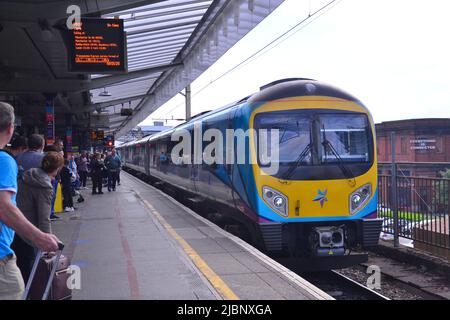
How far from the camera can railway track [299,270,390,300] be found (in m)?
7.23

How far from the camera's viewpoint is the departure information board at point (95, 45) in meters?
9.40

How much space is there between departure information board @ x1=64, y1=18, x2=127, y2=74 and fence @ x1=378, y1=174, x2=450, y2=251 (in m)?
5.87

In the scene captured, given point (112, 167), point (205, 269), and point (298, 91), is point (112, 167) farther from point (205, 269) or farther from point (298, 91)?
point (205, 269)

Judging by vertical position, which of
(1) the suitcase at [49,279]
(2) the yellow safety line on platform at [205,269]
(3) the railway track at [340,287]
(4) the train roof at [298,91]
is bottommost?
(3) the railway track at [340,287]

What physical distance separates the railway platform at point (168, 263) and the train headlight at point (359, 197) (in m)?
1.72

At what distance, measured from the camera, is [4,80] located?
14.1 m

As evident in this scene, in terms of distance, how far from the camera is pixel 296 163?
7.63m

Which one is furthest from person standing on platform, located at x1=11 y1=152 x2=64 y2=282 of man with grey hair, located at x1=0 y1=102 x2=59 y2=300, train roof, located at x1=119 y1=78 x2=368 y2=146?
train roof, located at x1=119 y1=78 x2=368 y2=146

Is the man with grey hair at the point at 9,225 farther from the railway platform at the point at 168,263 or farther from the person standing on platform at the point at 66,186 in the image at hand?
the person standing on platform at the point at 66,186

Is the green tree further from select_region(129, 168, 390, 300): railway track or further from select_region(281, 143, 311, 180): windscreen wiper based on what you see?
select_region(281, 143, 311, 180): windscreen wiper

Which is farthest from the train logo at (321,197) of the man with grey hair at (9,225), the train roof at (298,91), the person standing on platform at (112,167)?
the person standing on platform at (112,167)

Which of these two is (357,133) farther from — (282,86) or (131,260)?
(131,260)
